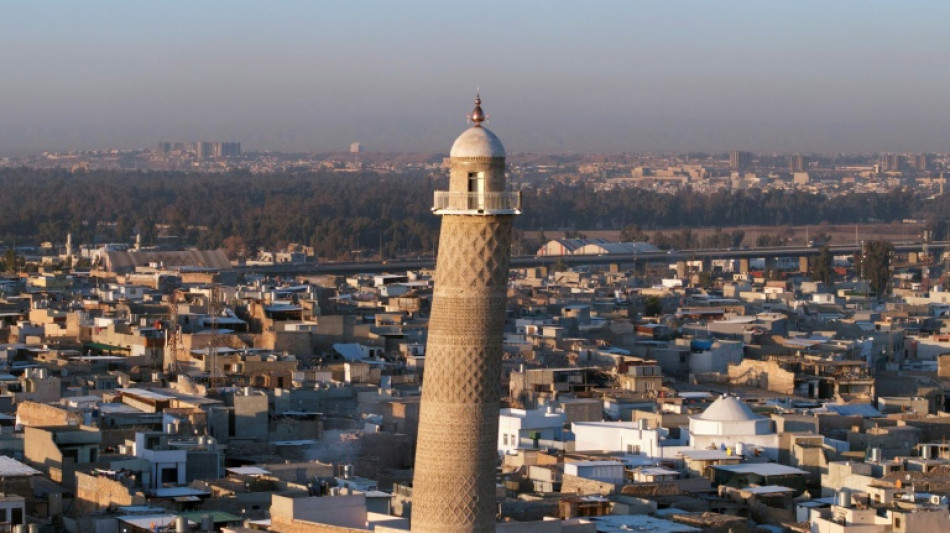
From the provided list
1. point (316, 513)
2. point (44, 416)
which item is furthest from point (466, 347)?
point (44, 416)

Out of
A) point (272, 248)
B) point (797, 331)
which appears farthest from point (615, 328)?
point (272, 248)

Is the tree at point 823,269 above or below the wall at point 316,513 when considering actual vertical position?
above

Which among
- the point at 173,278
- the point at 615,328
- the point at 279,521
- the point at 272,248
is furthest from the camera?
the point at 272,248

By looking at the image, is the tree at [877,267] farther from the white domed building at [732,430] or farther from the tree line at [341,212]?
the white domed building at [732,430]

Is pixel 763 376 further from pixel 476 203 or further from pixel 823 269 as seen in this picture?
pixel 823 269

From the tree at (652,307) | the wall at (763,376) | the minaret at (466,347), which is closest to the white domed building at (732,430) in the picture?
the wall at (763,376)

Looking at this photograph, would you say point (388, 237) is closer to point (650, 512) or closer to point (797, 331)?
point (797, 331)
